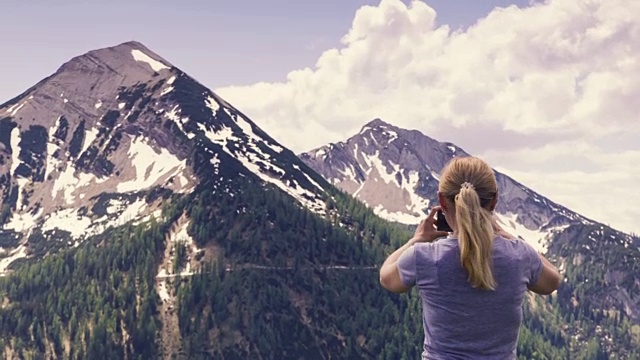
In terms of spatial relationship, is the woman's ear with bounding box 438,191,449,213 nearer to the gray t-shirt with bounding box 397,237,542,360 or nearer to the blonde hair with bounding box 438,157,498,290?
the blonde hair with bounding box 438,157,498,290

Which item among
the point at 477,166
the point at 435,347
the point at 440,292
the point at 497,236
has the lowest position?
the point at 435,347

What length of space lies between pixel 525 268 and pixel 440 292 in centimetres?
103

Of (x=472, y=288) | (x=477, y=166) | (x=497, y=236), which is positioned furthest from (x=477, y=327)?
(x=477, y=166)

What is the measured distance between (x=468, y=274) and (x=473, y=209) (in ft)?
2.40

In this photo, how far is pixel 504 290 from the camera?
8820 mm

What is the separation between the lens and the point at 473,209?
8672mm

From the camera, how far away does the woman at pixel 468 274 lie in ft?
28.5

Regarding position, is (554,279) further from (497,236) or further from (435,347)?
(435,347)

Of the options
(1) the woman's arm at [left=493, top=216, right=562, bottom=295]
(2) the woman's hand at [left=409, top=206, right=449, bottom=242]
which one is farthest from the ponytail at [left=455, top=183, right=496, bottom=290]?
(2) the woman's hand at [left=409, top=206, right=449, bottom=242]

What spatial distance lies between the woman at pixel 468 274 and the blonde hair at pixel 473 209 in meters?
0.01

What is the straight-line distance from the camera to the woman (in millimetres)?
8672

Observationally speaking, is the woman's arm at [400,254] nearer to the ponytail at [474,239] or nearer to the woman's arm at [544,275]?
the ponytail at [474,239]

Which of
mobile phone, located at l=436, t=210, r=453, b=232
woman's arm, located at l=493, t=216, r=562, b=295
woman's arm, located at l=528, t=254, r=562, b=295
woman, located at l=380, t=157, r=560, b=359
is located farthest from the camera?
mobile phone, located at l=436, t=210, r=453, b=232

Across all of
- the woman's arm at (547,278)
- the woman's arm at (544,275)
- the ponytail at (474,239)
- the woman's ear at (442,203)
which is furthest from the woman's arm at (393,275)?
the woman's arm at (547,278)
